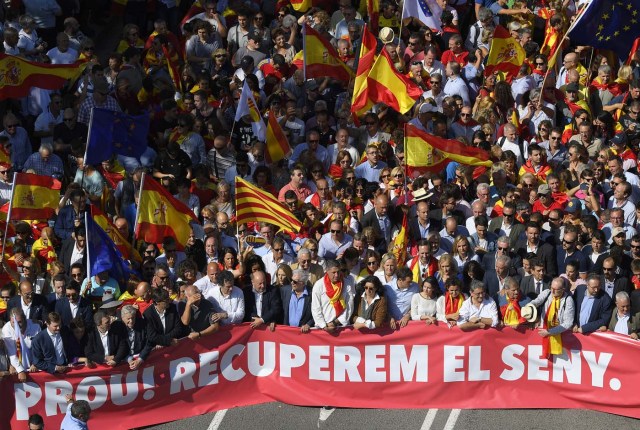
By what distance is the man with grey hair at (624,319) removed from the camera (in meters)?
19.9

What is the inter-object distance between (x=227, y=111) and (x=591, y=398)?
26.5 feet

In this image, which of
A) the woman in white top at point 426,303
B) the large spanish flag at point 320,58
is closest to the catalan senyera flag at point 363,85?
the large spanish flag at point 320,58

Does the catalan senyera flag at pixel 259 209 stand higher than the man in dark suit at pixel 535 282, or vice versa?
the catalan senyera flag at pixel 259 209

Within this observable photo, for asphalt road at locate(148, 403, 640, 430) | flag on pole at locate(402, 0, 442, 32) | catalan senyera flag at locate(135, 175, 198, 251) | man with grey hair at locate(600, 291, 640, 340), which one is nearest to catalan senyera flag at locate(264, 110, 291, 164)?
catalan senyera flag at locate(135, 175, 198, 251)

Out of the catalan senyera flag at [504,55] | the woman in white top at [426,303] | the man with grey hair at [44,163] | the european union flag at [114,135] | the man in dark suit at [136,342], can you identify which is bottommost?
the man in dark suit at [136,342]

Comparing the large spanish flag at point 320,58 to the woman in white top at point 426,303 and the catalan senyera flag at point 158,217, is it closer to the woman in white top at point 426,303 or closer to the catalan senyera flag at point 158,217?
the catalan senyera flag at point 158,217

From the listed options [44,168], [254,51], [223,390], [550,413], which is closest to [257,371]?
[223,390]

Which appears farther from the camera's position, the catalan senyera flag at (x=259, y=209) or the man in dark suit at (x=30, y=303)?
the catalan senyera flag at (x=259, y=209)

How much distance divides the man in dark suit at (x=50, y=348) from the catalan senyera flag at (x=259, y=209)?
9.90ft

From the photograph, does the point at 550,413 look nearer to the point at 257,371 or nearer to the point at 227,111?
the point at 257,371

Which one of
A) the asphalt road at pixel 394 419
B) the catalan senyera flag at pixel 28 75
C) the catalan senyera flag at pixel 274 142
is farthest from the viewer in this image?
the catalan senyera flag at pixel 274 142

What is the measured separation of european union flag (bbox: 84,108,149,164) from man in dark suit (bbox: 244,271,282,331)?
363 cm

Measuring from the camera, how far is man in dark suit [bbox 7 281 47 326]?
807 inches

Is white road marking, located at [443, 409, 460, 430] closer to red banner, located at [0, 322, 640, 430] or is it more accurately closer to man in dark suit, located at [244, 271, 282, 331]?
red banner, located at [0, 322, 640, 430]
